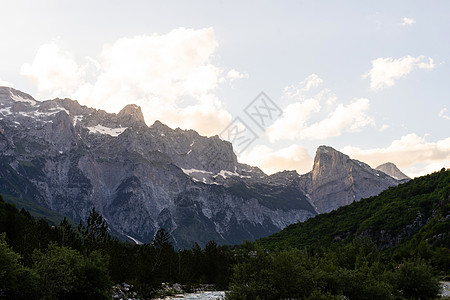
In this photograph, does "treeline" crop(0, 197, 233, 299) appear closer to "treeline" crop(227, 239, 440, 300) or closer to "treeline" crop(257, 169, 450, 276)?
"treeline" crop(227, 239, 440, 300)

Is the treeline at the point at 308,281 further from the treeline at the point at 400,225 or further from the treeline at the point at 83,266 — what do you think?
the treeline at the point at 400,225

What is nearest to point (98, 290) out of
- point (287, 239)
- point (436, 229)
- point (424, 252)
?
point (424, 252)

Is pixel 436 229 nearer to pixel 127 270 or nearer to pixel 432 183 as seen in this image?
pixel 432 183

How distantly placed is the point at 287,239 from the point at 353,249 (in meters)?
98.7

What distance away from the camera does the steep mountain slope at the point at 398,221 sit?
124875mm

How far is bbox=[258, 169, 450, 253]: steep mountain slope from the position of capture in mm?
124875

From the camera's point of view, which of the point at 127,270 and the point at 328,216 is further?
the point at 328,216

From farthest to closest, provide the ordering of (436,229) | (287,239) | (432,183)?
1. (287,239)
2. (432,183)
3. (436,229)

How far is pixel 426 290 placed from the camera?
4438cm

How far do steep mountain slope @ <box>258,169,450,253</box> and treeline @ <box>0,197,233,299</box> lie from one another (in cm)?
4837

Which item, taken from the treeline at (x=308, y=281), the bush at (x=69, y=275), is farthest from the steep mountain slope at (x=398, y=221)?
the bush at (x=69, y=275)

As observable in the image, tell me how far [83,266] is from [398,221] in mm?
126274

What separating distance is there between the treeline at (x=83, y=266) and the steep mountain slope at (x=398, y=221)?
48372 mm

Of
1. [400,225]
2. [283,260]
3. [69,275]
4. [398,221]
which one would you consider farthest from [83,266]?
[398,221]
